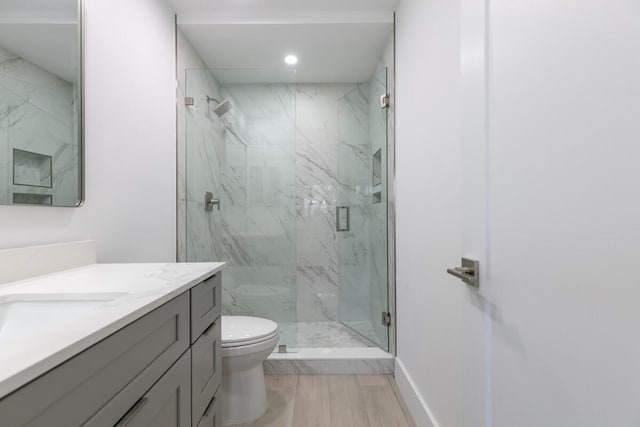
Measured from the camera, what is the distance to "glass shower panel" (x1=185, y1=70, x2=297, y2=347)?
2.37 metres

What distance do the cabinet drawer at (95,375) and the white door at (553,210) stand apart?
802 millimetres

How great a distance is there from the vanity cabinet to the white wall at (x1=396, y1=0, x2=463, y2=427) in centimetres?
94

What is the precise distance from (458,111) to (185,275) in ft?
3.73

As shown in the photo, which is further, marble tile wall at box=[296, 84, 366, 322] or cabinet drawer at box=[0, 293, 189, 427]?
marble tile wall at box=[296, 84, 366, 322]

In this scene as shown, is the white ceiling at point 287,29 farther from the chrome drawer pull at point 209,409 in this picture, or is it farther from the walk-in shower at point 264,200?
the chrome drawer pull at point 209,409

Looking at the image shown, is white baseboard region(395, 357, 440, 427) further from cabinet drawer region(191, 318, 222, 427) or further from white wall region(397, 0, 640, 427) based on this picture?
A: cabinet drawer region(191, 318, 222, 427)

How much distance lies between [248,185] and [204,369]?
1.49 metres

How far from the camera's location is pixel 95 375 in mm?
553

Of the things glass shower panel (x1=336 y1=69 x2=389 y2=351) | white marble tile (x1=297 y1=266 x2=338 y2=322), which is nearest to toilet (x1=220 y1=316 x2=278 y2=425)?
glass shower panel (x1=336 y1=69 x2=389 y2=351)

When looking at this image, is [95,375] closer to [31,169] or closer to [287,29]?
[31,169]

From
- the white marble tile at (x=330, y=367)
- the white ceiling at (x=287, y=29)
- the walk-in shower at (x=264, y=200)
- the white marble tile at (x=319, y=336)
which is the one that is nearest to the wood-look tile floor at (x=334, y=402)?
the white marble tile at (x=330, y=367)

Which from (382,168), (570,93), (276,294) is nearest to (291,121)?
(382,168)

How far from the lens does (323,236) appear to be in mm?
2996

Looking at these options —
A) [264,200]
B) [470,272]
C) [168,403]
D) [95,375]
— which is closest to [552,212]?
[470,272]
